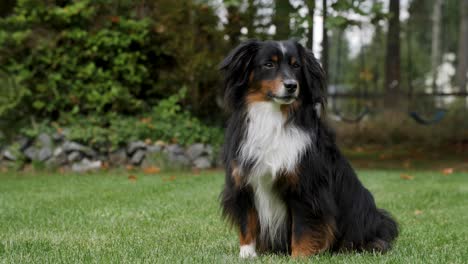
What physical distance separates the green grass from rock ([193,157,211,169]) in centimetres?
69

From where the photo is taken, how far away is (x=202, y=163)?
1100 cm

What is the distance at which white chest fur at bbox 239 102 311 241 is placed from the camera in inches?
163

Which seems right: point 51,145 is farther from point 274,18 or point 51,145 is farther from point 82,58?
point 274,18

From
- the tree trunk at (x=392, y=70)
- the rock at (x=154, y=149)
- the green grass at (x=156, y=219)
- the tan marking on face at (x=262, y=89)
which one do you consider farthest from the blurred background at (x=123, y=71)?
the tan marking on face at (x=262, y=89)

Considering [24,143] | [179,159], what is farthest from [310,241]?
[24,143]

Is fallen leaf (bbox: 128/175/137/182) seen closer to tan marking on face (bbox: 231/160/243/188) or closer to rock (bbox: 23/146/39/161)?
rock (bbox: 23/146/39/161)

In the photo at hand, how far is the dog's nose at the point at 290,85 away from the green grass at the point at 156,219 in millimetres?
1102

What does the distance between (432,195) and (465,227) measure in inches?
87.3

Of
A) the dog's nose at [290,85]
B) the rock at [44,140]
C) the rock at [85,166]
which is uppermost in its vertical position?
the dog's nose at [290,85]

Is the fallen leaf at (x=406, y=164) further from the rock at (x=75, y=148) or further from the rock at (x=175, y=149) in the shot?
the rock at (x=75, y=148)

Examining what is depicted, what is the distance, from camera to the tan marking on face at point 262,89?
4.15m

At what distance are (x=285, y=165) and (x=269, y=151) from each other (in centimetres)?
14

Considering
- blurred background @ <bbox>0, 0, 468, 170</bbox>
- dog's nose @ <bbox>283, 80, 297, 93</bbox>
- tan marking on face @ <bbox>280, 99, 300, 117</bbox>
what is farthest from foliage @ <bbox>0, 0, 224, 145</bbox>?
dog's nose @ <bbox>283, 80, 297, 93</bbox>

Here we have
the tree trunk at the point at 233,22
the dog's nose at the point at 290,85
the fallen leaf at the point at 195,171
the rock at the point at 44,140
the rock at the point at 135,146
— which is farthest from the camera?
the tree trunk at the point at 233,22
